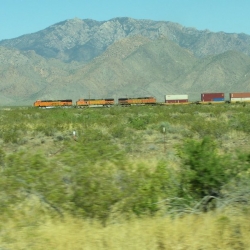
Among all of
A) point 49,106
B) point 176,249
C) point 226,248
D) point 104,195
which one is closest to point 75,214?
point 104,195

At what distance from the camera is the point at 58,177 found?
8070 millimetres

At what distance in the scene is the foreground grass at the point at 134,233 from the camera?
6.35 metres

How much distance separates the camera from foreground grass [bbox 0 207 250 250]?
6.35 meters

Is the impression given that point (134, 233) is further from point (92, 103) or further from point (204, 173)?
point (92, 103)

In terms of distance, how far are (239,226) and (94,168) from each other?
255 cm

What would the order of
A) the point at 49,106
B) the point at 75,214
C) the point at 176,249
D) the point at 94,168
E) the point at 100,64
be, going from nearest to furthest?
the point at 176,249 → the point at 75,214 → the point at 94,168 → the point at 49,106 → the point at 100,64

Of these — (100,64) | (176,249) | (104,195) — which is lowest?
(176,249)

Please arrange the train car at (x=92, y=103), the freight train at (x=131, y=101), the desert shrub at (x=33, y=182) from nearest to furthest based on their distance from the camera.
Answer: the desert shrub at (x=33, y=182) < the freight train at (x=131, y=101) < the train car at (x=92, y=103)

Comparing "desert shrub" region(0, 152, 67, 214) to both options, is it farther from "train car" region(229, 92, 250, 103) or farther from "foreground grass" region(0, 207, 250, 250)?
"train car" region(229, 92, 250, 103)

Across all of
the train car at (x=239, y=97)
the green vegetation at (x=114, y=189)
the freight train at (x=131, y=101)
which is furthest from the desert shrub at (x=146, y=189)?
the train car at (x=239, y=97)

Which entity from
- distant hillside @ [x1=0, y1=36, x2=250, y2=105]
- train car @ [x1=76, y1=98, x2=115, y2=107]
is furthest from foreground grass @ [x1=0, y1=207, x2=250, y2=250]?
distant hillside @ [x1=0, y1=36, x2=250, y2=105]

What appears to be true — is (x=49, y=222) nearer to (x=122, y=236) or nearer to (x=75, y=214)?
(x=75, y=214)

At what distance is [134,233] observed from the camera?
659 centimetres

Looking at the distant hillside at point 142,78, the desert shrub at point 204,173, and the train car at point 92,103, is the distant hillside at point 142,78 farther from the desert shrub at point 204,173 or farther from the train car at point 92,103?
the desert shrub at point 204,173
